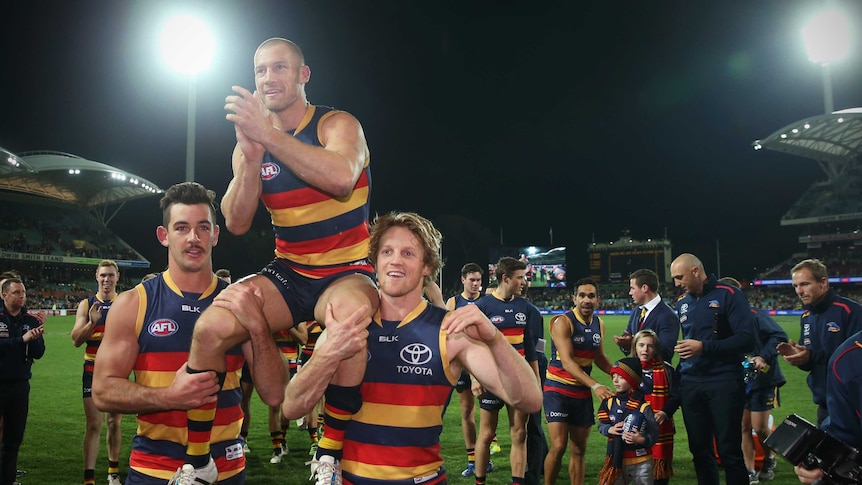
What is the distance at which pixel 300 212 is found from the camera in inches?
146

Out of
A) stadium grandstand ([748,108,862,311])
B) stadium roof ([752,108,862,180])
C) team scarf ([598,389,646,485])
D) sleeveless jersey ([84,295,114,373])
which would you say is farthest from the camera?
stadium grandstand ([748,108,862,311])

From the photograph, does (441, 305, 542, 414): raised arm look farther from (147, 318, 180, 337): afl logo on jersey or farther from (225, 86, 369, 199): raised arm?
(147, 318, 180, 337): afl logo on jersey

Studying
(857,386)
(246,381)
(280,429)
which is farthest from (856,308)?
(246,381)

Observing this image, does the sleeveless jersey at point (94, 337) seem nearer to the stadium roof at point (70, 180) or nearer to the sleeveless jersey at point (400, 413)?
the sleeveless jersey at point (400, 413)

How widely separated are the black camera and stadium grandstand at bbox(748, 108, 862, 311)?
50.2 meters

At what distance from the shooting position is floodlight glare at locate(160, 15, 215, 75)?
55.9ft

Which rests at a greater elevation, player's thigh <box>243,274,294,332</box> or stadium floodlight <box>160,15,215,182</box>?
stadium floodlight <box>160,15,215,182</box>

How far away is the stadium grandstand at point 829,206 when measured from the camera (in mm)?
48562

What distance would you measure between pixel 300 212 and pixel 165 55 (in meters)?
17.6

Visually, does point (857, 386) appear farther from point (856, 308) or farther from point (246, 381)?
point (246, 381)

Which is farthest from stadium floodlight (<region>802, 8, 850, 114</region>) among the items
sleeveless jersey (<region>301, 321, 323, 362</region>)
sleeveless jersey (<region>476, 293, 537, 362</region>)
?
sleeveless jersey (<region>301, 321, 323, 362</region>)

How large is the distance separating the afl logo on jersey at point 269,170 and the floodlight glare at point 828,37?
34940 mm

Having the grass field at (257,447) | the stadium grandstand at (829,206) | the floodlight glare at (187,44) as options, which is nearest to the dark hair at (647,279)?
the grass field at (257,447)

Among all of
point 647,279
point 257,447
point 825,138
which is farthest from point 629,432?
point 825,138
